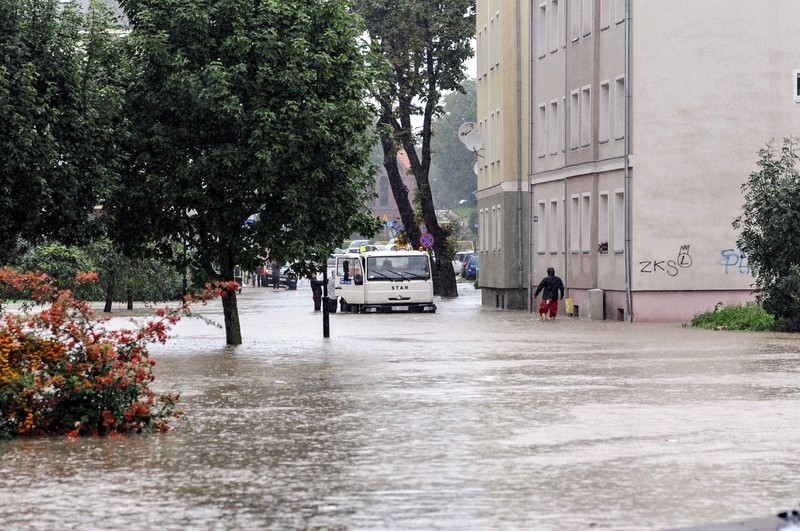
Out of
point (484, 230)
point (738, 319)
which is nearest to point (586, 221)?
point (738, 319)

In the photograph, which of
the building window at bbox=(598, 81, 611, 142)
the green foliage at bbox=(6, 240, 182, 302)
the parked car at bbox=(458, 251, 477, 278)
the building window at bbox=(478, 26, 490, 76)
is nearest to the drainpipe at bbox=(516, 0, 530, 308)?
the building window at bbox=(478, 26, 490, 76)

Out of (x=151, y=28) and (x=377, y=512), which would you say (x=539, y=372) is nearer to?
(x=151, y=28)

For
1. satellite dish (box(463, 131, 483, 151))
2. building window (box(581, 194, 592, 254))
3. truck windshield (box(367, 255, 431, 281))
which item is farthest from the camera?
A: satellite dish (box(463, 131, 483, 151))

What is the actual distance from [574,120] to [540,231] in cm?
615

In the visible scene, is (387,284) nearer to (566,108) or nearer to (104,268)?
(104,268)

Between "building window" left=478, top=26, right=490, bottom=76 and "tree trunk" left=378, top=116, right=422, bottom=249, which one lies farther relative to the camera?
"tree trunk" left=378, top=116, right=422, bottom=249

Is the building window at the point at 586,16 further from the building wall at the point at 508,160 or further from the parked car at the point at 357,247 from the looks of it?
the parked car at the point at 357,247

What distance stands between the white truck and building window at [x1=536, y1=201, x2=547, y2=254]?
3819 millimetres

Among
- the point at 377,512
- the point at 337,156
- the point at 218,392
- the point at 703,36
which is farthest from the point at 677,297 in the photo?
the point at 377,512

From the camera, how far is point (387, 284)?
191ft

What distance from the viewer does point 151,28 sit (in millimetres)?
31766

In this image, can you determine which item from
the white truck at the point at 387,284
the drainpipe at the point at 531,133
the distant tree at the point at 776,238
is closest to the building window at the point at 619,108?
the distant tree at the point at 776,238

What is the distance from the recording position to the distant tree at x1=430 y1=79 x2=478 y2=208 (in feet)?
575

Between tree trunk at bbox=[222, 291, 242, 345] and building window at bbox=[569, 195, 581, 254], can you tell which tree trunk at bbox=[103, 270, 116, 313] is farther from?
tree trunk at bbox=[222, 291, 242, 345]
